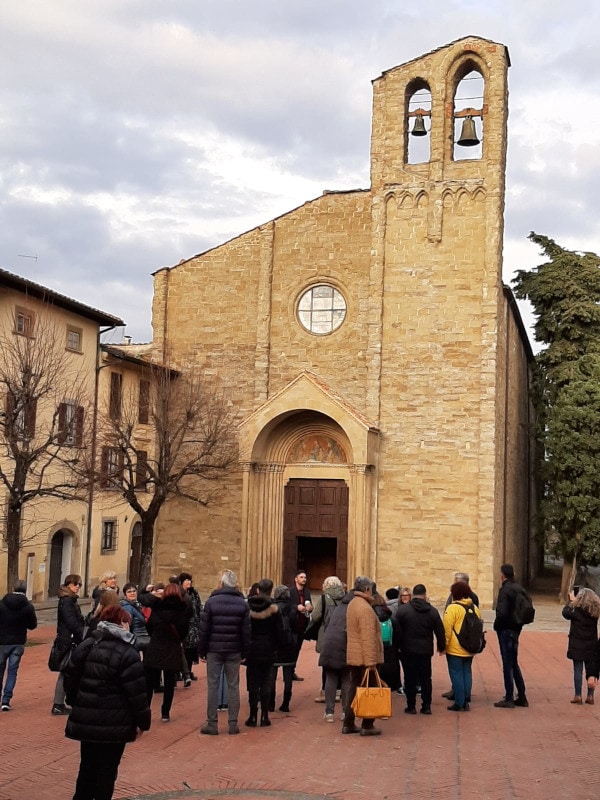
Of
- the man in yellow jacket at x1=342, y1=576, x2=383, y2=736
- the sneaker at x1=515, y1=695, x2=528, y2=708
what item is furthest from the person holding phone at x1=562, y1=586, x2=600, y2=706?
the man in yellow jacket at x1=342, y1=576, x2=383, y2=736

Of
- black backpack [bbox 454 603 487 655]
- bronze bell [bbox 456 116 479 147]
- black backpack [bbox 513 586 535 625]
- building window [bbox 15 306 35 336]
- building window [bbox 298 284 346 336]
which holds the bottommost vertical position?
black backpack [bbox 454 603 487 655]

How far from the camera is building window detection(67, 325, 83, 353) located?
27594 mm

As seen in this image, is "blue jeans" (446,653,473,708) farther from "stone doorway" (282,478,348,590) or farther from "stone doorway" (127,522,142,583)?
"stone doorway" (127,522,142,583)

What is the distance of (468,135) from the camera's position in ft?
90.9

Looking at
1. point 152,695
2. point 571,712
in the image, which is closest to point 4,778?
point 152,695

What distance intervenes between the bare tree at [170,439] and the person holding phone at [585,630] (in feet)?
48.5

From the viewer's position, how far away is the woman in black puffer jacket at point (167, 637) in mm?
10523

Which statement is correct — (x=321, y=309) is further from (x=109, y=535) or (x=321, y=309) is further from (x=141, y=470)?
(x=109, y=535)

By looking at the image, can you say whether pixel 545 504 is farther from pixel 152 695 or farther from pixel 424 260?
pixel 152 695

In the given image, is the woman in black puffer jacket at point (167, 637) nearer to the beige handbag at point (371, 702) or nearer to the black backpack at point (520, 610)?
the beige handbag at point (371, 702)

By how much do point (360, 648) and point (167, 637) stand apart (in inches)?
84.2

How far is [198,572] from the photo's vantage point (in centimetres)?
2914

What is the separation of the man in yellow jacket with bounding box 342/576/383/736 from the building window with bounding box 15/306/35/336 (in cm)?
1656

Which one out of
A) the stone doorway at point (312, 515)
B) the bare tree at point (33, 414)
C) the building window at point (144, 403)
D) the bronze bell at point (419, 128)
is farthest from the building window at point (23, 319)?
the bronze bell at point (419, 128)
